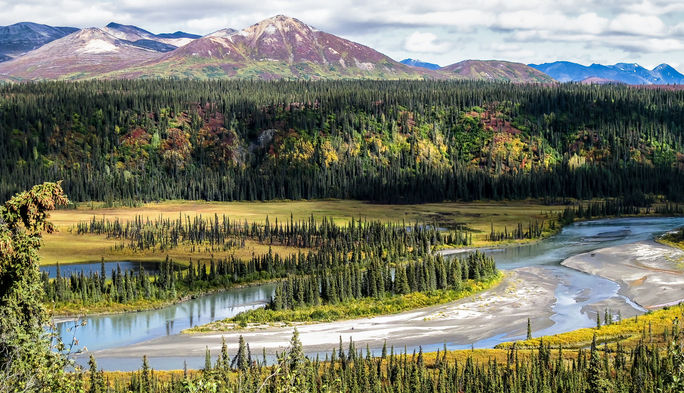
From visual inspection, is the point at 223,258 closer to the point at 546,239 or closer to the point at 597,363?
the point at 546,239

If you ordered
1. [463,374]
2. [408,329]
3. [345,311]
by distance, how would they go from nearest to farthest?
[463,374] → [408,329] → [345,311]

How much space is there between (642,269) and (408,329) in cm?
6451

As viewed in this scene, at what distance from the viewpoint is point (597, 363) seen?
2781 inches

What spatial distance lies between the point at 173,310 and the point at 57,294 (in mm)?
17822

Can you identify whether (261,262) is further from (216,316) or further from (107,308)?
(107,308)

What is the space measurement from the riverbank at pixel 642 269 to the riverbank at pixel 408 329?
16658mm

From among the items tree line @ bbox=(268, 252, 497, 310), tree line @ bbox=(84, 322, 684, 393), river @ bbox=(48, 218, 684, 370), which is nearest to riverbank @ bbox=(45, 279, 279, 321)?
river @ bbox=(48, 218, 684, 370)

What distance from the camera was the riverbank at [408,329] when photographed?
324 feet

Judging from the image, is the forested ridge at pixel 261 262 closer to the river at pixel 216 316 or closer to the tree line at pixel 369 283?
the tree line at pixel 369 283

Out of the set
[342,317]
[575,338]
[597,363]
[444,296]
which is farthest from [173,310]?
[597,363]

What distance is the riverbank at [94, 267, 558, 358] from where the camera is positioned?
98.7 m

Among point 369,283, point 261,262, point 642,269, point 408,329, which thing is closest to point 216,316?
point 369,283

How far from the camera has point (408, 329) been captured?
107m

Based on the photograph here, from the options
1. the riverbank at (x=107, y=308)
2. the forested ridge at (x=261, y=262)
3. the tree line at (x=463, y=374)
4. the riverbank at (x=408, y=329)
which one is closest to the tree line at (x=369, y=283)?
the forested ridge at (x=261, y=262)
